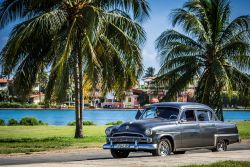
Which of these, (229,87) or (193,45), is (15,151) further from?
(193,45)

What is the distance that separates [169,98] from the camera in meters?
31.0

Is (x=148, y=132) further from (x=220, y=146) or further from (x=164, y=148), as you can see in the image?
(x=220, y=146)

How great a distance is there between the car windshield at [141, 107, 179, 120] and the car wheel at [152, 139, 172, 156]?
92 centimetres

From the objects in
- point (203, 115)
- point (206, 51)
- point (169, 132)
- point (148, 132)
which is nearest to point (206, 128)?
point (203, 115)

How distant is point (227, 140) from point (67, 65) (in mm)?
9212

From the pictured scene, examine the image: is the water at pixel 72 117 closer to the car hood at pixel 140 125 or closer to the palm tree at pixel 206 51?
the palm tree at pixel 206 51

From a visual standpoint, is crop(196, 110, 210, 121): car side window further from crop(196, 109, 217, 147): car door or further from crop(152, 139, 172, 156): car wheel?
crop(152, 139, 172, 156): car wheel

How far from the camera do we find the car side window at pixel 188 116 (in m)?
17.4

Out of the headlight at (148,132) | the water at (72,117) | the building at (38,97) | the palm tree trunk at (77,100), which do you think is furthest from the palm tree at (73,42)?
the water at (72,117)

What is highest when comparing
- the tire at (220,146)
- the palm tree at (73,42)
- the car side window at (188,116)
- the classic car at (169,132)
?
the palm tree at (73,42)

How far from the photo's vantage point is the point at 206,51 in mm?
31859

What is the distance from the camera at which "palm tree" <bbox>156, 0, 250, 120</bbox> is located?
100ft

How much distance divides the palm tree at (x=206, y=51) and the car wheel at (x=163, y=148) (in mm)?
14320

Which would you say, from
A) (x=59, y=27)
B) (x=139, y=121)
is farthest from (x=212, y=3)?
(x=139, y=121)
